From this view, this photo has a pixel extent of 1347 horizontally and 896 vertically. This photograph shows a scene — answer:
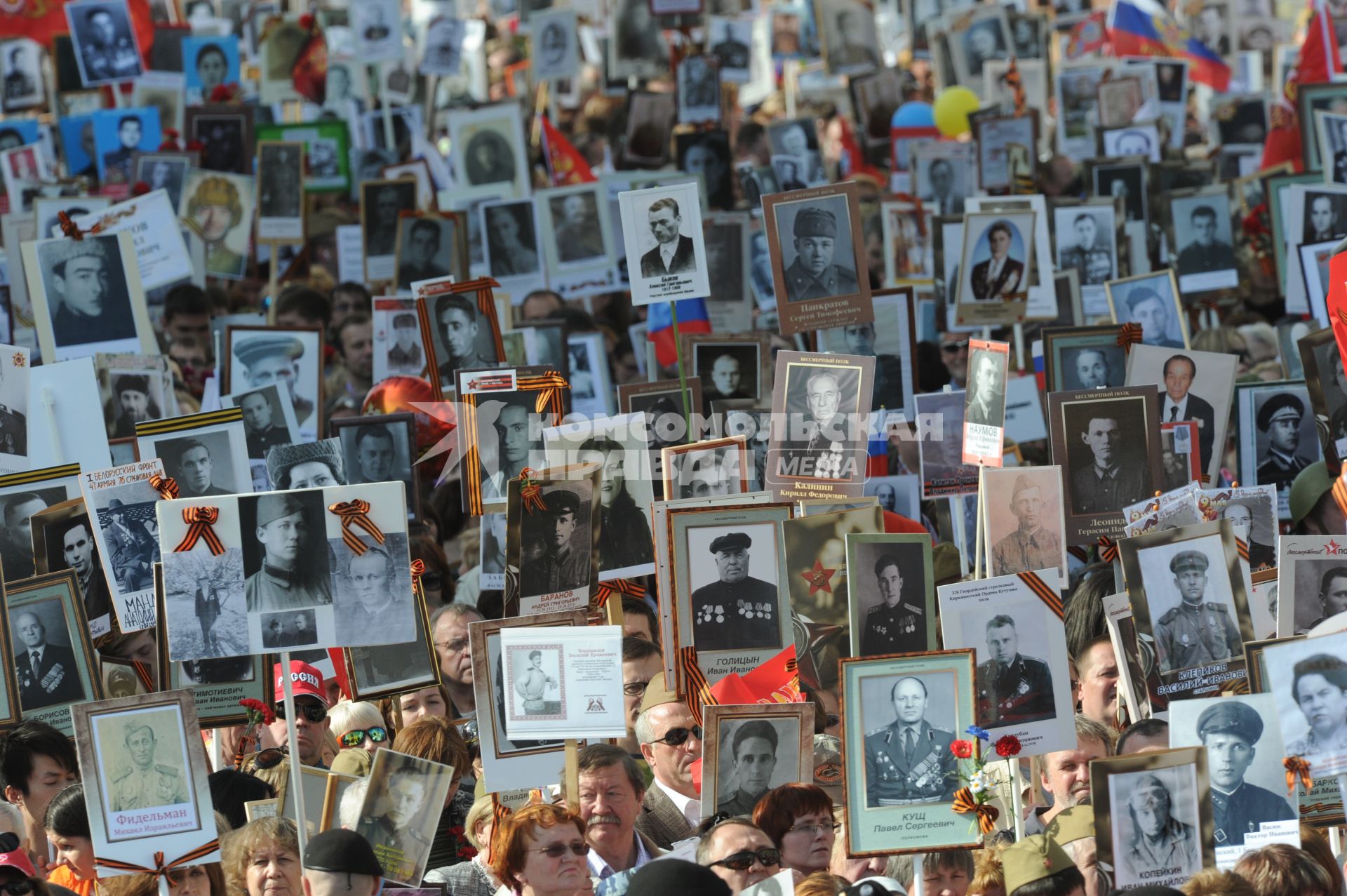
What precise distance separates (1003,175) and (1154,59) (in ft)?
8.77

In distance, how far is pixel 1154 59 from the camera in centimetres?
1557

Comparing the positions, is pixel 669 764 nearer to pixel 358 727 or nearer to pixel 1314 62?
pixel 358 727

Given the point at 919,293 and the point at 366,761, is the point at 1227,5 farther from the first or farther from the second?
the point at 366,761

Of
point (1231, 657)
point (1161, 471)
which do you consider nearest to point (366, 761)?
point (1231, 657)

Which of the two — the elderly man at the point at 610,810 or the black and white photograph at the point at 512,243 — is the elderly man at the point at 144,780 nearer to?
the elderly man at the point at 610,810

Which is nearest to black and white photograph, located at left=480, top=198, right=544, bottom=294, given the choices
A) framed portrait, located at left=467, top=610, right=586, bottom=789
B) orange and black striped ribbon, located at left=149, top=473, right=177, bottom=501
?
orange and black striped ribbon, located at left=149, top=473, right=177, bottom=501

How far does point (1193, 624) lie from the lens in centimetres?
614

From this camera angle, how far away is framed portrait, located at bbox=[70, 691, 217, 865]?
5230 mm

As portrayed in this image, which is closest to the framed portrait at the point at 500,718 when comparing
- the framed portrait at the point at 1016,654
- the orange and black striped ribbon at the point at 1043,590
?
the framed portrait at the point at 1016,654

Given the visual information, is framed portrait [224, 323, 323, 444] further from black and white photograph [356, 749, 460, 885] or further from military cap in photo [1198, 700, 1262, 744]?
military cap in photo [1198, 700, 1262, 744]

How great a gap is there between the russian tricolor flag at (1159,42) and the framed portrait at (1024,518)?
12.1 meters

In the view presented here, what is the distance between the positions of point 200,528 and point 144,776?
2.43 feet

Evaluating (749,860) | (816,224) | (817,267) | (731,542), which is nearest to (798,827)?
(749,860)

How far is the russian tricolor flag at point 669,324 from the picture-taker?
9789 millimetres
